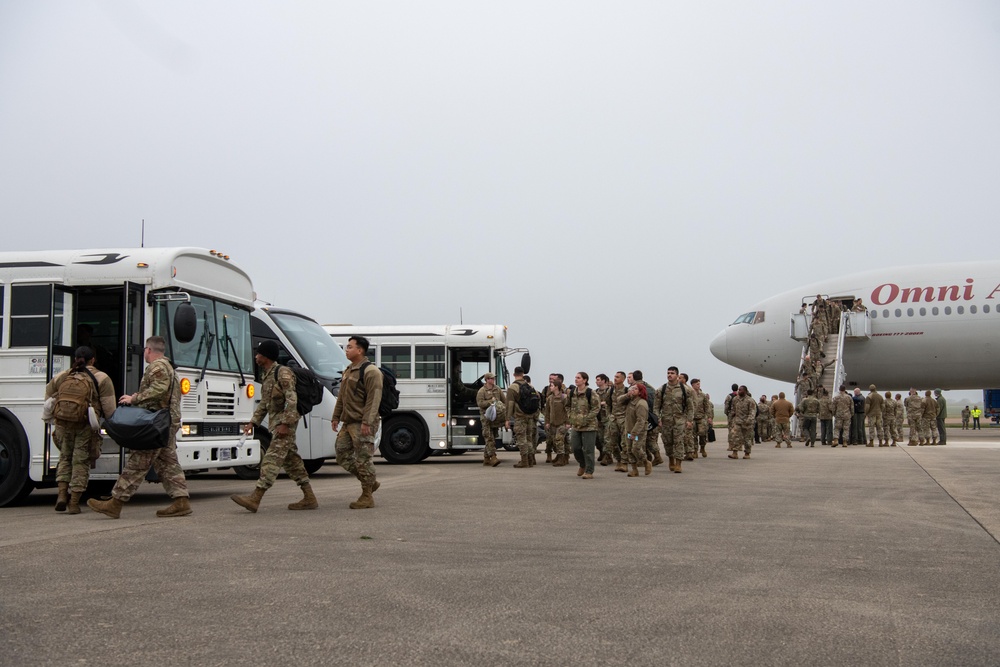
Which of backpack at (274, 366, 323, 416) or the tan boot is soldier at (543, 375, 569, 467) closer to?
the tan boot

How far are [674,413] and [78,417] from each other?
986cm

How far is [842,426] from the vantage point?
25.2m

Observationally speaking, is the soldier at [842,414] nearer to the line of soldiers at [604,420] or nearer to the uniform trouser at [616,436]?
the line of soldiers at [604,420]

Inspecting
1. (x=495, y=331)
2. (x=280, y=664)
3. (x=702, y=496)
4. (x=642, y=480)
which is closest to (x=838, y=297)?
(x=495, y=331)

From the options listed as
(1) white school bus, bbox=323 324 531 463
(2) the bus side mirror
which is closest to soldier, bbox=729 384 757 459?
(1) white school bus, bbox=323 324 531 463

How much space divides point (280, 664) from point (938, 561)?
181 inches

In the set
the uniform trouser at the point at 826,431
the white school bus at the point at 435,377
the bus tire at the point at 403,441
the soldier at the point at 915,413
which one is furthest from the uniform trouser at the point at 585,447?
the soldier at the point at 915,413

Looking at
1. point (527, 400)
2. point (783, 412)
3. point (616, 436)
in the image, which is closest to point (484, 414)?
point (527, 400)

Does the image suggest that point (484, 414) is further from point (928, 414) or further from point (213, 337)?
point (928, 414)

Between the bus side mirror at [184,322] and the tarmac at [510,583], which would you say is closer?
the tarmac at [510,583]

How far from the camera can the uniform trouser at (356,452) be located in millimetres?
9250

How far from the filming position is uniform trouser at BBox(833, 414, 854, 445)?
2516 centimetres

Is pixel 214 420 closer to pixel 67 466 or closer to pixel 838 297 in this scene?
pixel 67 466

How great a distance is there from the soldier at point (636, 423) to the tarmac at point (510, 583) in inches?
134
